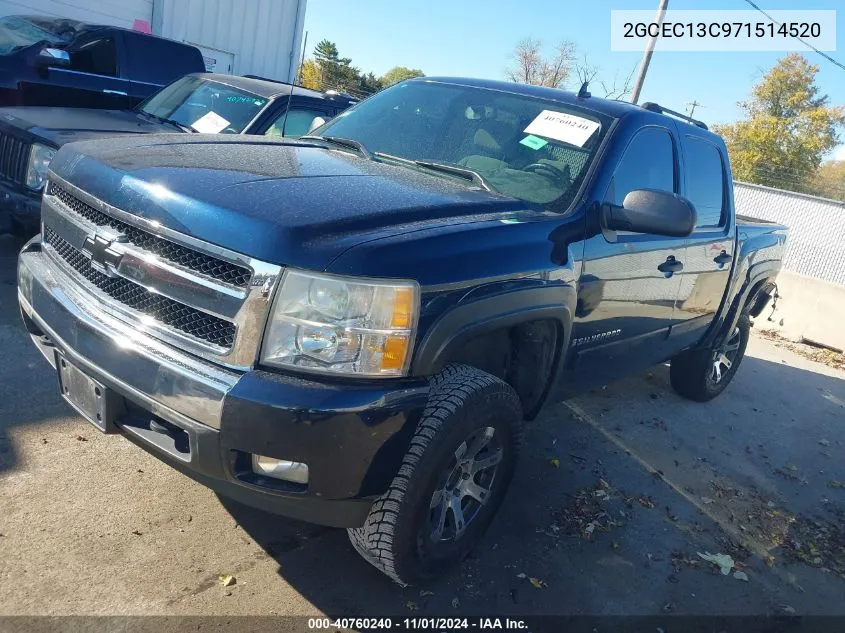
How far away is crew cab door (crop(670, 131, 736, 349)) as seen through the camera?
166 inches

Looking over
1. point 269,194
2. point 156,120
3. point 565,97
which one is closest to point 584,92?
point 565,97

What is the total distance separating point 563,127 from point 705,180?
156 centimetres

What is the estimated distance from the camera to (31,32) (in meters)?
7.64

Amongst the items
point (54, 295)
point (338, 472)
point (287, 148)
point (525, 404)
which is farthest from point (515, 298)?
point (54, 295)

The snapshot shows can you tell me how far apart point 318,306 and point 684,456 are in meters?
3.35

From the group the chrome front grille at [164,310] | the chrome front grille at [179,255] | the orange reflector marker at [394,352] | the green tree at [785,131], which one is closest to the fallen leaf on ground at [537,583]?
the orange reflector marker at [394,352]

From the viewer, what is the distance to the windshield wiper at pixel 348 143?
3438mm

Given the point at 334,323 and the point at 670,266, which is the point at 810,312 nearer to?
the point at 670,266

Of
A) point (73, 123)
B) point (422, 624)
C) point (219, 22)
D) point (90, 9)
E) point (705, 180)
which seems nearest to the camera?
point (422, 624)

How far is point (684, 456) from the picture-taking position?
4.66 metres

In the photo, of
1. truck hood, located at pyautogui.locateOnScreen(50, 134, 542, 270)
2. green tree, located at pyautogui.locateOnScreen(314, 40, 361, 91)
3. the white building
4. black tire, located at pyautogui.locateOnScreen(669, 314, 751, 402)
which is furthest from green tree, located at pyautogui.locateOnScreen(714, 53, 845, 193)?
truck hood, located at pyautogui.locateOnScreen(50, 134, 542, 270)

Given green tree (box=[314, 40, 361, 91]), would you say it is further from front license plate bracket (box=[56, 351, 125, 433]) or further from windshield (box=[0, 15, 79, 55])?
front license plate bracket (box=[56, 351, 125, 433])

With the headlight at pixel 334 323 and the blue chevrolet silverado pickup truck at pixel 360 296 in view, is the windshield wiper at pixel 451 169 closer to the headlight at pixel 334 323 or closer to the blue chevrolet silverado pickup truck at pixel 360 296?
the blue chevrolet silverado pickup truck at pixel 360 296

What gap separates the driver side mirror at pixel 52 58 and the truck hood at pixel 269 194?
4.23 m
